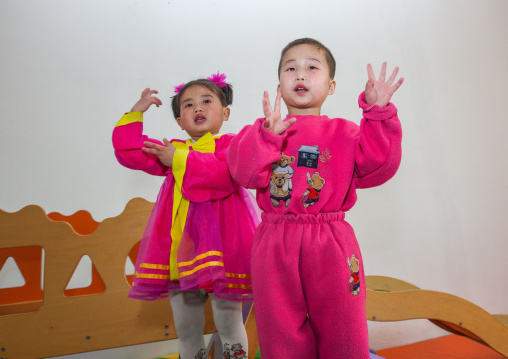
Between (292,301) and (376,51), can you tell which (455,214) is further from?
(292,301)

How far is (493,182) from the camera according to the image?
1896mm

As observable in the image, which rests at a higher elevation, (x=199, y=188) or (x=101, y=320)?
(x=199, y=188)

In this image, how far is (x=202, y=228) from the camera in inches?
38.7

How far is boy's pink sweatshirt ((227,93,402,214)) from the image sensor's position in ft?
2.65

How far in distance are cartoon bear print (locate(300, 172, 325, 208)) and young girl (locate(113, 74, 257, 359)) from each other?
0.22 metres

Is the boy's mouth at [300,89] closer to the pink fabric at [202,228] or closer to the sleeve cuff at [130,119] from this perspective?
the pink fabric at [202,228]

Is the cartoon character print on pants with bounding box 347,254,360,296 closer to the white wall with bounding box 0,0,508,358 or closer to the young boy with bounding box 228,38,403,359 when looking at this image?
the young boy with bounding box 228,38,403,359

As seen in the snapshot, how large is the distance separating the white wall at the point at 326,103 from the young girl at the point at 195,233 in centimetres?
63

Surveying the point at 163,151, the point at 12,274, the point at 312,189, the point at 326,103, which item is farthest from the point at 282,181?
the point at 12,274

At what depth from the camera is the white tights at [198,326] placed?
0.99 m

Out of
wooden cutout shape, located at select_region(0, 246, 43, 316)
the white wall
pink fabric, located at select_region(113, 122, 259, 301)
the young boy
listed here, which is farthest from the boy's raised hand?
wooden cutout shape, located at select_region(0, 246, 43, 316)

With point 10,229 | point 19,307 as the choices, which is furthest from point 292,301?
point 19,307

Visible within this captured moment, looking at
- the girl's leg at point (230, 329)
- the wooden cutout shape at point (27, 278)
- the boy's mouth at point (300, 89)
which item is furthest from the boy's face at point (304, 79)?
the wooden cutout shape at point (27, 278)

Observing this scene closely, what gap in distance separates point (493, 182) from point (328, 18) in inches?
40.6
